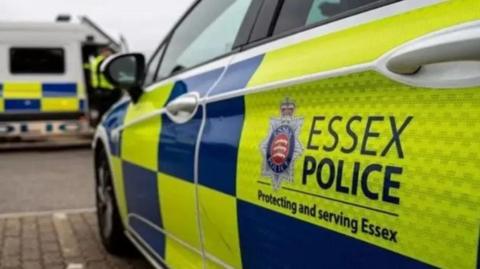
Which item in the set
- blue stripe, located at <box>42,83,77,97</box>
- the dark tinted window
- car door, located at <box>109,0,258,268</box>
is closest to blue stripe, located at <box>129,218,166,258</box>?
car door, located at <box>109,0,258,268</box>

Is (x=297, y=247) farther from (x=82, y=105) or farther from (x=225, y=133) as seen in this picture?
(x=82, y=105)

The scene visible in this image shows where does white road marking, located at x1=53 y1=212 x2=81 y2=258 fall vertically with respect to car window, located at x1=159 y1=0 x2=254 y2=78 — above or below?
below

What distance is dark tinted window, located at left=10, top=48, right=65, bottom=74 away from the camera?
10875 mm

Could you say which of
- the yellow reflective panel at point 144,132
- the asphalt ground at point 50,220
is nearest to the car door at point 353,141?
the yellow reflective panel at point 144,132

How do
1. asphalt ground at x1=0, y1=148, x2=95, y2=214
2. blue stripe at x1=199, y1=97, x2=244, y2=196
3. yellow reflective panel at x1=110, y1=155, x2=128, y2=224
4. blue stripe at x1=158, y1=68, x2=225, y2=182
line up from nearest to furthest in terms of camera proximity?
1. blue stripe at x1=199, y1=97, x2=244, y2=196
2. blue stripe at x1=158, y1=68, x2=225, y2=182
3. yellow reflective panel at x1=110, y1=155, x2=128, y2=224
4. asphalt ground at x1=0, y1=148, x2=95, y2=214

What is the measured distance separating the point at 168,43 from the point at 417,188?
2105mm

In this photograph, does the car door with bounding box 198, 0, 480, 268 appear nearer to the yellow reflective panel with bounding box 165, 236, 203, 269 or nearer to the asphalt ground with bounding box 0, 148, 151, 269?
the yellow reflective panel with bounding box 165, 236, 203, 269

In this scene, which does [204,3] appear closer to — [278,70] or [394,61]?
[278,70]

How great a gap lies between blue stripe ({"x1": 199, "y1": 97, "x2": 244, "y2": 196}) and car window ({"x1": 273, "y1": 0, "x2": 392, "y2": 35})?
26 centimetres

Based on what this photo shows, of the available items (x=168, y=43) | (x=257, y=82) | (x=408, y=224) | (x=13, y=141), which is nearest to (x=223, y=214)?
(x=257, y=82)

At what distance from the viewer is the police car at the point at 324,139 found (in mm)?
1094

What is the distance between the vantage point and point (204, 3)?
2.69m

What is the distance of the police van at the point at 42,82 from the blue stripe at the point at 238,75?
30.8ft

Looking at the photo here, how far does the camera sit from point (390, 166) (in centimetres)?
119
